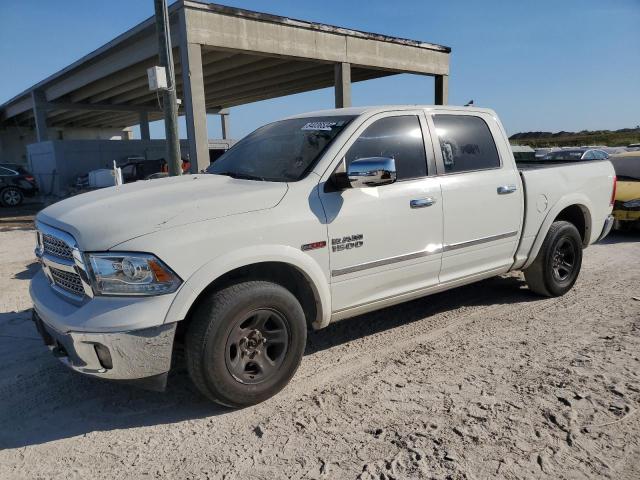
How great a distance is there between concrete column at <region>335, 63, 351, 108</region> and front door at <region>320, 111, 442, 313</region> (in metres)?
12.6

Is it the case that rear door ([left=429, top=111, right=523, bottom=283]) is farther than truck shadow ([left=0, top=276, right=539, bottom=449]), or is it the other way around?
rear door ([left=429, top=111, right=523, bottom=283])

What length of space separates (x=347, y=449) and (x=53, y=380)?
227 centimetres

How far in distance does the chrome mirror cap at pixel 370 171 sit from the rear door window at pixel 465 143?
933mm

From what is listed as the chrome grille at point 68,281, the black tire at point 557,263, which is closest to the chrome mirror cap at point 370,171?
the chrome grille at point 68,281

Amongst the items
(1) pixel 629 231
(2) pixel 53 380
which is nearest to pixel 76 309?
(2) pixel 53 380

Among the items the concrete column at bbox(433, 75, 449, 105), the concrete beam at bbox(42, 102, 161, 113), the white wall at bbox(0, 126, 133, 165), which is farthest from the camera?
the white wall at bbox(0, 126, 133, 165)

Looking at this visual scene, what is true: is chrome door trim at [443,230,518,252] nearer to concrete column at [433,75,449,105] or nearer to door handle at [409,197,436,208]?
door handle at [409,197,436,208]

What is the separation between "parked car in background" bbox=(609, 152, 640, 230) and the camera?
865cm

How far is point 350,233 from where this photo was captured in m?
3.55

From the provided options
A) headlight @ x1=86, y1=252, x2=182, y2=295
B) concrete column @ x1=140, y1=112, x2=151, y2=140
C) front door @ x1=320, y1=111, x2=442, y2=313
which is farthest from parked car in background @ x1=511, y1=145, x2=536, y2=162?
concrete column @ x1=140, y1=112, x2=151, y2=140

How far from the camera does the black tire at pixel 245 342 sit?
299cm

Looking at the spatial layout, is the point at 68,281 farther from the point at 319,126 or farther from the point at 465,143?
the point at 465,143

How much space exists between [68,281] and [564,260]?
4.75m

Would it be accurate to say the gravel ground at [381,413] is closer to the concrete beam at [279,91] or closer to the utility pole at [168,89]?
the utility pole at [168,89]
